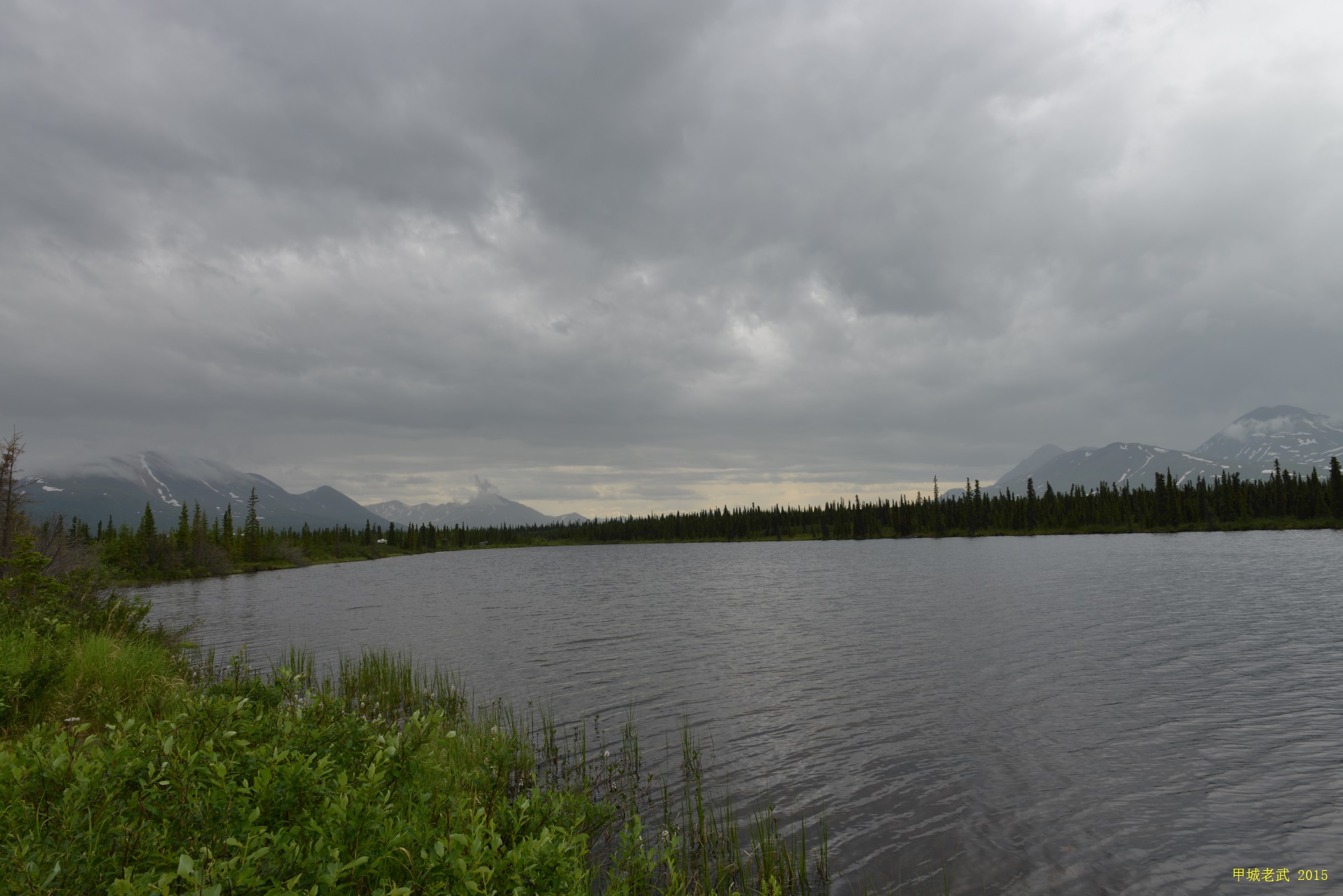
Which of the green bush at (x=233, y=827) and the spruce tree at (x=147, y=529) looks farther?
the spruce tree at (x=147, y=529)

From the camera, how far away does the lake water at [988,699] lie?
14.4 m

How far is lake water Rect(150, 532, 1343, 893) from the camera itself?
14352 millimetres

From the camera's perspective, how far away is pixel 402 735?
879cm

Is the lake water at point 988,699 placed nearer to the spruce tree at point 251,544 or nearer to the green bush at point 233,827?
the green bush at point 233,827

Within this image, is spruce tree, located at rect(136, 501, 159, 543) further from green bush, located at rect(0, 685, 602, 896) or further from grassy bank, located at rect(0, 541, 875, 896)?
green bush, located at rect(0, 685, 602, 896)

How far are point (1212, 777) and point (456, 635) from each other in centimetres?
4198

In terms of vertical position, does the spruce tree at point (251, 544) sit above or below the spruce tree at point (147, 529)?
below

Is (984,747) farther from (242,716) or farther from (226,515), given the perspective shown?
(226,515)

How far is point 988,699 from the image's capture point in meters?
25.1

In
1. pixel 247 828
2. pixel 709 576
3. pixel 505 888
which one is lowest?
pixel 709 576

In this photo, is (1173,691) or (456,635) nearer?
(1173,691)

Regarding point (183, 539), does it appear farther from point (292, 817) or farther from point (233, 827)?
point (233, 827)

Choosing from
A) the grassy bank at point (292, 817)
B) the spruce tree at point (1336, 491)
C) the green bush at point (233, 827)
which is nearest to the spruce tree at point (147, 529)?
the grassy bank at point (292, 817)

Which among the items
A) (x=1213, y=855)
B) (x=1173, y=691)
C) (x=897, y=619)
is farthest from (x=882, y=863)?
(x=897, y=619)
